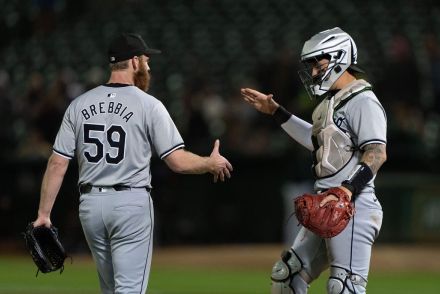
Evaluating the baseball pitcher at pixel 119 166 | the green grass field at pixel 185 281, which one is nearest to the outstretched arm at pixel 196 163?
the baseball pitcher at pixel 119 166

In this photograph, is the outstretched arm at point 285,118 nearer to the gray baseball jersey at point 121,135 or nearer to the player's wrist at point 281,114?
the player's wrist at point 281,114

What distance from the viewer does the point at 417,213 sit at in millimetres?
15836

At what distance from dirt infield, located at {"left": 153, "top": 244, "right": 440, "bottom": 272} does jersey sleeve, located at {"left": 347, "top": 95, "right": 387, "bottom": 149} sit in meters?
8.38

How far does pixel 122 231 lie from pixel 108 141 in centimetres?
57

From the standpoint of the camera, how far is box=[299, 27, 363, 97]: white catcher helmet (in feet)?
24.0

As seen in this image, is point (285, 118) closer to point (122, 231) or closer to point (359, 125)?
point (359, 125)

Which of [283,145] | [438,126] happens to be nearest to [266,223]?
[283,145]

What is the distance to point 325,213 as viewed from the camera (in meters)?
6.84

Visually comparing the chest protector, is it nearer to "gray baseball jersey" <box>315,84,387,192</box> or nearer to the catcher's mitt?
"gray baseball jersey" <box>315,84,387,192</box>

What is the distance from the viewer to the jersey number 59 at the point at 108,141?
7008mm

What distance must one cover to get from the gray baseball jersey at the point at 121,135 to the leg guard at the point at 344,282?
4.18ft

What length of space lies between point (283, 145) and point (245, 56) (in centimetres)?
371

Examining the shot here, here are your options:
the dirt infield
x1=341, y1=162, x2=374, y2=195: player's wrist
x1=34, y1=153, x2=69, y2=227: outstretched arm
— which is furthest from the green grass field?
x1=341, y1=162, x2=374, y2=195: player's wrist

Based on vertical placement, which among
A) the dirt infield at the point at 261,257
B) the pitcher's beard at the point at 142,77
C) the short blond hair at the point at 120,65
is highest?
the short blond hair at the point at 120,65
